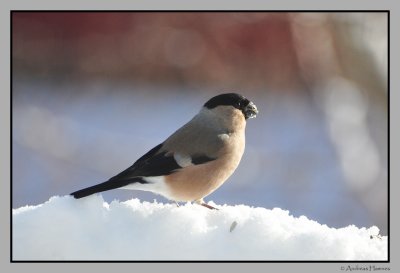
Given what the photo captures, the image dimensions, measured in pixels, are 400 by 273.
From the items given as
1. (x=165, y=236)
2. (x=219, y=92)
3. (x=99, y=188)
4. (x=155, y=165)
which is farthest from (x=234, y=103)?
(x=219, y=92)

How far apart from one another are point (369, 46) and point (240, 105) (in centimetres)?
267

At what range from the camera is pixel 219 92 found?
5852 mm

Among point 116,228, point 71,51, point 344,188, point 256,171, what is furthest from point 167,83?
point 116,228

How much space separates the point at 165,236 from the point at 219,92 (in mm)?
3702

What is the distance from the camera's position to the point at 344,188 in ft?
16.5

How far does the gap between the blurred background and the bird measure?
1.11 metres

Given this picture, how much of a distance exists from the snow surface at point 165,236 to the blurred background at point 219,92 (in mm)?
1727

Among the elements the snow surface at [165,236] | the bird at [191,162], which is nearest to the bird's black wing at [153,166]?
the bird at [191,162]

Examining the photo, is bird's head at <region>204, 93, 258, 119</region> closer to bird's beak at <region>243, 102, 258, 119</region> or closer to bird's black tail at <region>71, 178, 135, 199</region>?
bird's beak at <region>243, 102, 258, 119</region>

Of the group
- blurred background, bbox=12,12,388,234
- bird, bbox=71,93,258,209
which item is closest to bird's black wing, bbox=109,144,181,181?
bird, bbox=71,93,258,209

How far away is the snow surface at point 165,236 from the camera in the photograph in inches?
85.5

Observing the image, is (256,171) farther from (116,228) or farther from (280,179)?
(116,228)

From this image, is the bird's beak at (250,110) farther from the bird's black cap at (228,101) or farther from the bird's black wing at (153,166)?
the bird's black wing at (153,166)

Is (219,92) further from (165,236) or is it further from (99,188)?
(165,236)
